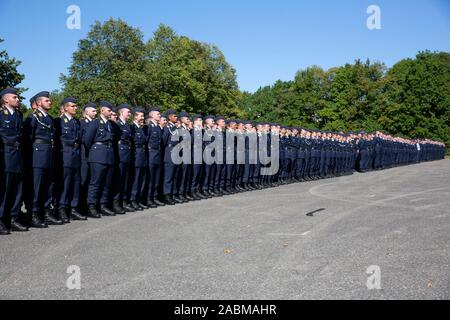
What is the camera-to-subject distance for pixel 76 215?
9406mm

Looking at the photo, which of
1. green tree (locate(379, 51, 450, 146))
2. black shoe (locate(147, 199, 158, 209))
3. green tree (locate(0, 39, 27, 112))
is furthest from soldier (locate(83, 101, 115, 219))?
green tree (locate(379, 51, 450, 146))

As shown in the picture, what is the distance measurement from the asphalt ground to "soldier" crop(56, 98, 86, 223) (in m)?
0.64

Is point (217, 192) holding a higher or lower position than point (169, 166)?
lower

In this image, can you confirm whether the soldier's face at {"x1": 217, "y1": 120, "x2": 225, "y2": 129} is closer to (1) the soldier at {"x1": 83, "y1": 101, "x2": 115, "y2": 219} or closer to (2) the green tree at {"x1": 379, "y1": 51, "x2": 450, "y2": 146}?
(1) the soldier at {"x1": 83, "y1": 101, "x2": 115, "y2": 219}

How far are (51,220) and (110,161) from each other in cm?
172

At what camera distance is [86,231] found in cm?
795

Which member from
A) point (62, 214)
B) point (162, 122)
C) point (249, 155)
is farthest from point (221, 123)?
point (62, 214)

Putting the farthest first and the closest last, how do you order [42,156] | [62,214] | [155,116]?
[155,116]
[62,214]
[42,156]

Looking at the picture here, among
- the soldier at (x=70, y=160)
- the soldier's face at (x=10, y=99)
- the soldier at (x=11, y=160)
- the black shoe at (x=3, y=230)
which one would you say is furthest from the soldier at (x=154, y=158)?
the black shoe at (x=3, y=230)

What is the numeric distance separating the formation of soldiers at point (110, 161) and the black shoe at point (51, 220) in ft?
0.06

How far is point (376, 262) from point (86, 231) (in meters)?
4.49

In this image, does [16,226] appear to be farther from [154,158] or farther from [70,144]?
Answer: [154,158]

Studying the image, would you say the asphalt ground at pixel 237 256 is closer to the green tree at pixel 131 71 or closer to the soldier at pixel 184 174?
the soldier at pixel 184 174
